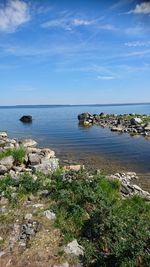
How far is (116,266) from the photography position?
8.45 m

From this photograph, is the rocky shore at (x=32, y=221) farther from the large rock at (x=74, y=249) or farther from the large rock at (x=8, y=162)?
the large rock at (x=8, y=162)

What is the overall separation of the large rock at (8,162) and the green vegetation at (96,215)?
12.4ft

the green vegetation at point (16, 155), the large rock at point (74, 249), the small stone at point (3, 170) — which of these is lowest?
the large rock at point (74, 249)

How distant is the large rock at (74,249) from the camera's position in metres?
9.23

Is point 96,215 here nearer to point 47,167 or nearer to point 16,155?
point 47,167

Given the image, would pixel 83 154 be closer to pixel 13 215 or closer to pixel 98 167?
pixel 98 167

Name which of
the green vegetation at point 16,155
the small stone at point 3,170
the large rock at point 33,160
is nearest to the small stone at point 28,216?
the small stone at point 3,170

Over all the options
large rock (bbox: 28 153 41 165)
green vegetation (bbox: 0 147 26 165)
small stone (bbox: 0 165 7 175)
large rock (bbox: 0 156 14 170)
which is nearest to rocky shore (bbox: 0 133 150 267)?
small stone (bbox: 0 165 7 175)

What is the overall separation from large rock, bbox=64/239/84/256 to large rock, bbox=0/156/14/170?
344 inches

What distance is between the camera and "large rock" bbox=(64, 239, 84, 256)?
9.23m

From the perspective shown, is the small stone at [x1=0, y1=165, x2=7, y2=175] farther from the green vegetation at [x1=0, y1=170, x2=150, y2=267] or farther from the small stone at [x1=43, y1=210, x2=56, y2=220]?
the small stone at [x1=43, y1=210, x2=56, y2=220]

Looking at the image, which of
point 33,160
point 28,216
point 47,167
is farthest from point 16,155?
point 28,216

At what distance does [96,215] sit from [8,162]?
8.93 m

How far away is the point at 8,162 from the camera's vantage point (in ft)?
59.3
